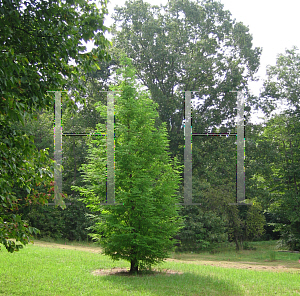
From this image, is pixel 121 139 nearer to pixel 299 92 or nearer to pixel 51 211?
pixel 51 211

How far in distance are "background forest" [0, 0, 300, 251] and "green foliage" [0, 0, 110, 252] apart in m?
17.4

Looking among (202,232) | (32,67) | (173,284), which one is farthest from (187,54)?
(32,67)

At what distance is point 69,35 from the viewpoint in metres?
3.97

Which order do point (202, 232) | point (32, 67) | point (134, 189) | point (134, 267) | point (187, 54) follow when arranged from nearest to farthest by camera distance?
point (32, 67)
point (134, 189)
point (134, 267)
point (202, 232)
point (187, 54)

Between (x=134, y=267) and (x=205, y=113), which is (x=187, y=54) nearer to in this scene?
(x=205, y=113)

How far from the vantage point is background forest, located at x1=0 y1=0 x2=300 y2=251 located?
21734 millimetres

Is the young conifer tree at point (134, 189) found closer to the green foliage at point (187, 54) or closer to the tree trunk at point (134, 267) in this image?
the tree trunk at point (134, 267)

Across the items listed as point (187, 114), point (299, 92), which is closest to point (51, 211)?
point (187, 114)

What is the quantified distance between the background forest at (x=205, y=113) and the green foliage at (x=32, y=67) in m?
17.4

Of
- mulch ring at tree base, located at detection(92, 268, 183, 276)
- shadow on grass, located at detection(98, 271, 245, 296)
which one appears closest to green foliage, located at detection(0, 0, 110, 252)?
shadow on grass, located at detection(98, 271, 245, 296)

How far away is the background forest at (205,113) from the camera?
856 inches

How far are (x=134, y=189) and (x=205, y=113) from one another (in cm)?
1499

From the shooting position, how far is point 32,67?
4070 millimetres

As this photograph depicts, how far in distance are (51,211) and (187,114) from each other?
11.2 m
